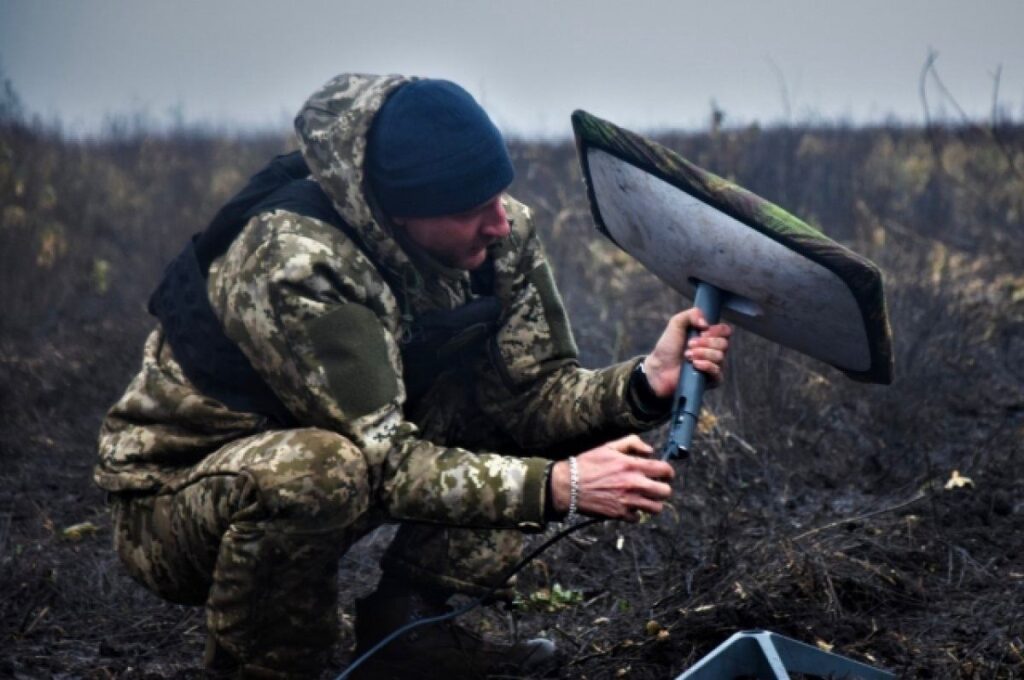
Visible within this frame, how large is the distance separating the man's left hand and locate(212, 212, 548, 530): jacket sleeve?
40 cm

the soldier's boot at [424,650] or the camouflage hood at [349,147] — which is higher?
the camouflage hood at [349,147]

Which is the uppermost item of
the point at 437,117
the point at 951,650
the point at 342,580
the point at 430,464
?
the point at 437,117

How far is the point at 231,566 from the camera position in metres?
2.65

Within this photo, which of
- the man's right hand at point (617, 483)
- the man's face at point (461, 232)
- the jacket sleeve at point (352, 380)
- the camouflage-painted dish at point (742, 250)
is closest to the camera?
the camouflage-painted dish at point (742, 250)

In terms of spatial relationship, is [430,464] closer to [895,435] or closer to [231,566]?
[231,566]

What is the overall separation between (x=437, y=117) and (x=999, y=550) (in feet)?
7.23

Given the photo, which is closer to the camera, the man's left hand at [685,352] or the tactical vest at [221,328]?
the man's left hand at [685,352]

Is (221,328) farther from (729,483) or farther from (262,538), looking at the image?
(729,483)

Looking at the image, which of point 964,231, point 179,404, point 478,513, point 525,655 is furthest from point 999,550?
point 964,231

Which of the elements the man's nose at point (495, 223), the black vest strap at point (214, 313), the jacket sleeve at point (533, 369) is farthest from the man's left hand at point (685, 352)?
the black vest strap at point (214, 313)

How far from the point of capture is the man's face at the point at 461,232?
9.37 feet

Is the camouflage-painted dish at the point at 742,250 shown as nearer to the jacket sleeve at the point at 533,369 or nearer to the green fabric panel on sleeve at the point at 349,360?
the jacket sleeve at the point at 533,369

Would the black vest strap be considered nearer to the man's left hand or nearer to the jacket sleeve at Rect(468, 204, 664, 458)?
the jacket sleeve at Rect(468, 204, 664, 458)

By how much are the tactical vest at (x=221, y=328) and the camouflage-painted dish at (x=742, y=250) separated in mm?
540
